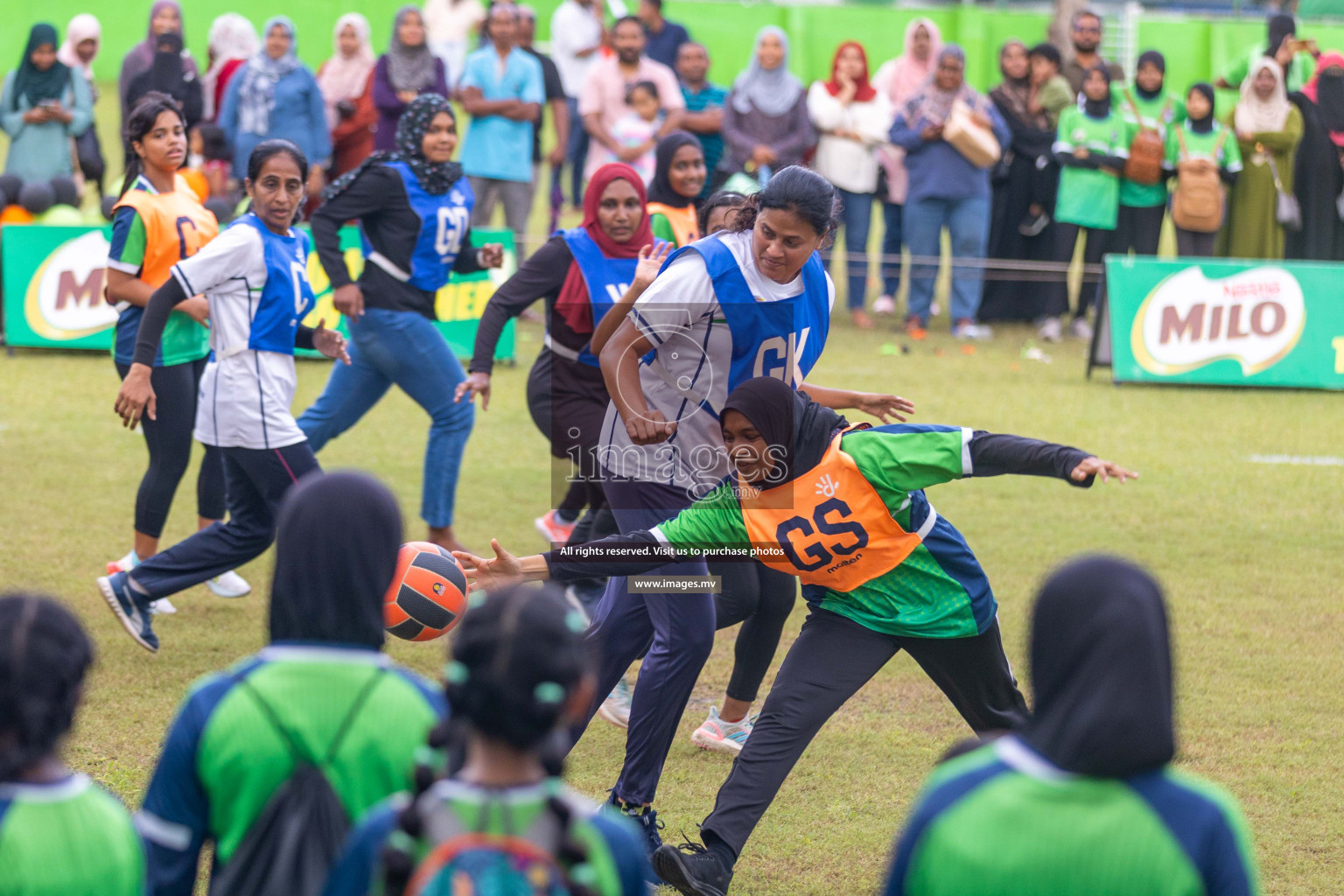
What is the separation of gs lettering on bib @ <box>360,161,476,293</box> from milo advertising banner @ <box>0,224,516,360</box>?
14.1ft

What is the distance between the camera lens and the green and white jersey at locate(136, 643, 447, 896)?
264cm

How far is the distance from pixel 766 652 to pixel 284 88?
10.3m

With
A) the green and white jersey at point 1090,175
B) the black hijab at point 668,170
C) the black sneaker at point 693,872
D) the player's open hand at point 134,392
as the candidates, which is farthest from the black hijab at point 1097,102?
the black sneaker at point 693,872

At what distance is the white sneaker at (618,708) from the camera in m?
5.89

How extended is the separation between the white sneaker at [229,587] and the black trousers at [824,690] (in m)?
3.73

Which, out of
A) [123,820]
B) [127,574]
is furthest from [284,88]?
[123,820]

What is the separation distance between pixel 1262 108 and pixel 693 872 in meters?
12.8

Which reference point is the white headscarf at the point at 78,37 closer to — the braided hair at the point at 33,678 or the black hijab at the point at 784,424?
the black hijab at the point at 784,424

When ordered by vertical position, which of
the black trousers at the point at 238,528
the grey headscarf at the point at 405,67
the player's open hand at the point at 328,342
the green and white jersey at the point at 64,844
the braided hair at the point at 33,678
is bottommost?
the black trousers at the point at 238,528

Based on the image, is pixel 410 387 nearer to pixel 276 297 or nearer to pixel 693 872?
pixel 276 297

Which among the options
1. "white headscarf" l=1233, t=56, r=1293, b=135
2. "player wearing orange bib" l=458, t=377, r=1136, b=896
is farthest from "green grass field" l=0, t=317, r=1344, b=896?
"white headscarf" l=1233, t=56, r=1293, b=135

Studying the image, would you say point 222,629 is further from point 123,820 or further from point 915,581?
point 123,820

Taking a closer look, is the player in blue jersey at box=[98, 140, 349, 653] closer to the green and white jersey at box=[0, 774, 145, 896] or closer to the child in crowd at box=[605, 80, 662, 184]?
the green and white jersey at box=[0, 774, 145, 896]

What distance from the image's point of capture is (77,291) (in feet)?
41.3
